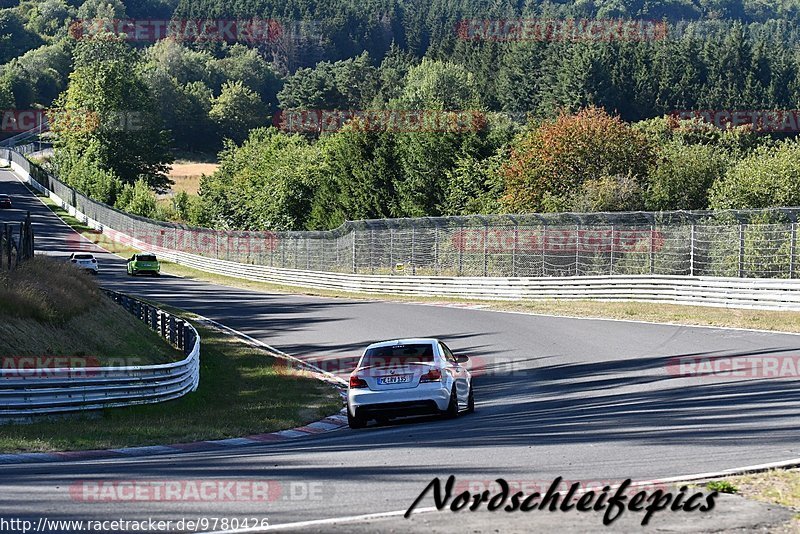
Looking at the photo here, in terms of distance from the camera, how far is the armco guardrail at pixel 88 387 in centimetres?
1723

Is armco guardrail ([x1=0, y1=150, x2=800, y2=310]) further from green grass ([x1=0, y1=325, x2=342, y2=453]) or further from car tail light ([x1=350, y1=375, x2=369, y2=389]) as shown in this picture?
car tail light ([x1=350, y1=375, x2=369, y2=389])

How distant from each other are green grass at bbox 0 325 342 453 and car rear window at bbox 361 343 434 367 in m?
1.95

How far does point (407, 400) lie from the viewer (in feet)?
53.2

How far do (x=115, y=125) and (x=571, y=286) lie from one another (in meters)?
97.3

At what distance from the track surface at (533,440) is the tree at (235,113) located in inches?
6417

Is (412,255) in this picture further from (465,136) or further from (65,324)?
(465,136)

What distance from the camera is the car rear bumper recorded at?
16219 millimetres

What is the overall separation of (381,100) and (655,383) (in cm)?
12983

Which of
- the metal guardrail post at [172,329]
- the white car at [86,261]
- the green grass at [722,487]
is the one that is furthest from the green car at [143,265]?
the green grass at [722,487]

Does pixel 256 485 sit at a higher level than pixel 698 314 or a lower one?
higher

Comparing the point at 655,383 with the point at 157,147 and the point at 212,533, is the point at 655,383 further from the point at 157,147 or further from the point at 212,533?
the point at 157,147

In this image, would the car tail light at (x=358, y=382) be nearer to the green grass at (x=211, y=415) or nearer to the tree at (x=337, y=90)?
the green grass at (x=211, y=415)

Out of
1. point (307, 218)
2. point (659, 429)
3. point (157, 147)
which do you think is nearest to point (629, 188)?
point (307, 218)

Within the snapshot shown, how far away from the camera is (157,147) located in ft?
432
